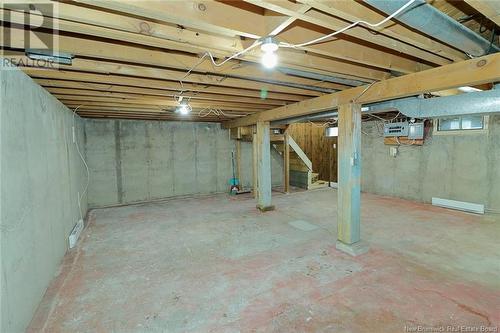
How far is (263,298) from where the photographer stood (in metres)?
2.23

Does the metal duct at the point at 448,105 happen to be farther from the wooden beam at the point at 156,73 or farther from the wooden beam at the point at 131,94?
the wooden beam at the point at 131,94

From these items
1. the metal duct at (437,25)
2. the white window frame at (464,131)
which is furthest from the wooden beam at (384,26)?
the white window frame at (464,131)

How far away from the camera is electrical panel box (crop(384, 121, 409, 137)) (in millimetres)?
5621

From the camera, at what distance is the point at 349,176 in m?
3.10

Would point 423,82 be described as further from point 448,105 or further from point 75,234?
point 75,234

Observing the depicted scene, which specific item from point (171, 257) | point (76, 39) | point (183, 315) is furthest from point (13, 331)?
point (76, 39)

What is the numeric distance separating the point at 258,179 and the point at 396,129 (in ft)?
11.7

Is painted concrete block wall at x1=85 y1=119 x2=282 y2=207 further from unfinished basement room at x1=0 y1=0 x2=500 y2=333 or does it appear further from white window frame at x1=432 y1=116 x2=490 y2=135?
white window frame at x1=432 y1=116 x2=490 y2=135

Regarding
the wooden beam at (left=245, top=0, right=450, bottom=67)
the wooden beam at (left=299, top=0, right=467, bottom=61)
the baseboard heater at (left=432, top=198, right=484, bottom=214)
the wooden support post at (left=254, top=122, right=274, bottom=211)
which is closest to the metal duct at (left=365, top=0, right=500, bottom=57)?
the wooden beam at (left=299, top=0, right=467, bottom=61)

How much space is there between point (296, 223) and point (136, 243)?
8.63ft

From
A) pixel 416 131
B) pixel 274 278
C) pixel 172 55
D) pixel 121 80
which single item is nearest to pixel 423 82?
pixel 172 55

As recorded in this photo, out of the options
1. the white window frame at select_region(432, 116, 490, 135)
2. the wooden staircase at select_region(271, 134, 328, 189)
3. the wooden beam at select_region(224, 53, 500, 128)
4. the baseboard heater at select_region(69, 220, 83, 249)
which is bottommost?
the baseboard heater at select_region(69, 220, 83, 249)

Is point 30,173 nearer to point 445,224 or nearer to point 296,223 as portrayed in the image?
point 296,223

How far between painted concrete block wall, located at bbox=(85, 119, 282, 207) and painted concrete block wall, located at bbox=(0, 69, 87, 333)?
2.48 metres
